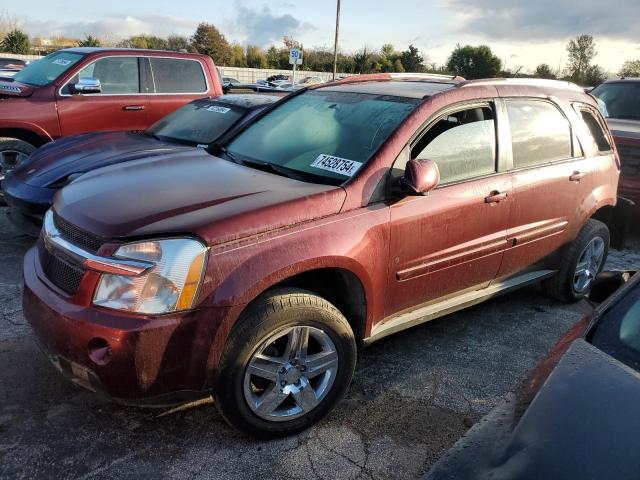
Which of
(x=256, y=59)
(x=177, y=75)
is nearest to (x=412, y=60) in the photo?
(x=256, y=59)

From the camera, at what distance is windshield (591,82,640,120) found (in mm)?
8204

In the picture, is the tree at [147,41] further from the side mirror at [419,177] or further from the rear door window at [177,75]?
A: the side mirror at [419,177]

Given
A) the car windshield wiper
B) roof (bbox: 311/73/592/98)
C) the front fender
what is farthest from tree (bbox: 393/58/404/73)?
the front fender

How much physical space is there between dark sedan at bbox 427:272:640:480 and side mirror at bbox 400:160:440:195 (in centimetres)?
113

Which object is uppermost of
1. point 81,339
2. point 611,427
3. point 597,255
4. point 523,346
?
point 611,427

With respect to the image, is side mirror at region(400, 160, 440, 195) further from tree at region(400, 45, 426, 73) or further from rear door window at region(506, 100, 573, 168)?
tree at region(400, 45, 426, 73)

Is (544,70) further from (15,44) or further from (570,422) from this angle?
(570,422)

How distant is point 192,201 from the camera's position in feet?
8.64

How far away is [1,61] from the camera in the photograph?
17438mm

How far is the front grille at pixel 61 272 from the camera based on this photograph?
2.44 m

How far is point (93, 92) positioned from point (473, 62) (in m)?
38.2

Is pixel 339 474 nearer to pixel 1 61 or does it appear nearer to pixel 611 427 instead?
pixel 611 427

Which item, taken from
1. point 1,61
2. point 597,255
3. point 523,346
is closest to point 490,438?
point 523,346

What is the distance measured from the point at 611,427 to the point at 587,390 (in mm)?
169
